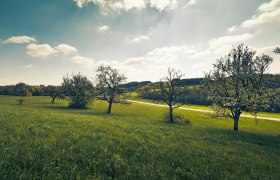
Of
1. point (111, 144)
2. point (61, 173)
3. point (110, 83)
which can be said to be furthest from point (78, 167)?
point (110, 83)

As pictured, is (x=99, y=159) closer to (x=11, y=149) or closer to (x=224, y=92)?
(x=11, y=149)

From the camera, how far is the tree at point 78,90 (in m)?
63.5

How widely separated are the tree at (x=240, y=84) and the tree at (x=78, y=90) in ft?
135

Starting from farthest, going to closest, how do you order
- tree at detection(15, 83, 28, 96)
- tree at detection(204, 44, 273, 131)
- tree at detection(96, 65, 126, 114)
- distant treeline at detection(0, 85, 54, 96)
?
distant treeline at detection(0, 85, 54, 96)
tree at detection(15, 83, 28, 96)
tree at detection(96, 65, 126, 114)
tree at detection(204, 44, 273, 131)

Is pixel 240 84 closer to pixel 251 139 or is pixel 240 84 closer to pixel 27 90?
pixel 251 139

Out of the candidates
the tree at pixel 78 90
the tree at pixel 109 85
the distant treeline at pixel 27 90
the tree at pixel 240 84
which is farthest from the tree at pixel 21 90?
the tree at pixel 240 84

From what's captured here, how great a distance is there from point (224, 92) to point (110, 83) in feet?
98.3

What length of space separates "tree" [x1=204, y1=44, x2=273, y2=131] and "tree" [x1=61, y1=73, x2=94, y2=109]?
4101 centimetres

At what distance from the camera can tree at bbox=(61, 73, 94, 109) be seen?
63.5 metres

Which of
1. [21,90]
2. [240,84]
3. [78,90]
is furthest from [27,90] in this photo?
[240,84]

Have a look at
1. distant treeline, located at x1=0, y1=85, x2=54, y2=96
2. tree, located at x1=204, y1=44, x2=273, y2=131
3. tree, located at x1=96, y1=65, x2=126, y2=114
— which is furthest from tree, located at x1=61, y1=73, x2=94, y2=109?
distant treeline, located at x1=0, y1=85, x2=54, y2=96

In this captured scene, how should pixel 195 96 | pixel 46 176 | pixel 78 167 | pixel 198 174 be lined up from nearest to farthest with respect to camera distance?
pixel 46 176 → pixel 78 167 → pixel 198 174 → pixel 195 96

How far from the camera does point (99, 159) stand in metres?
8.02

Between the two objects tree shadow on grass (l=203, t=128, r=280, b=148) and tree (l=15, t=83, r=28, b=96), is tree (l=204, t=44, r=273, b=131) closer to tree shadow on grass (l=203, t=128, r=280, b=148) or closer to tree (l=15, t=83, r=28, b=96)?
tree shadow on grass (l=203, t=128, r=280, b=148)
